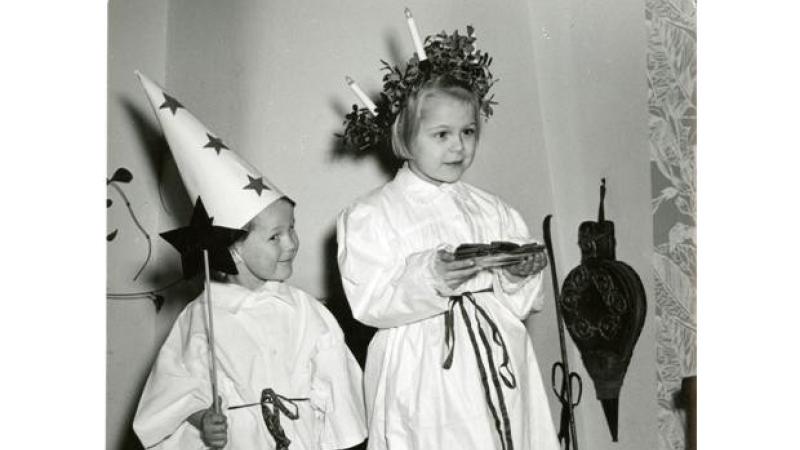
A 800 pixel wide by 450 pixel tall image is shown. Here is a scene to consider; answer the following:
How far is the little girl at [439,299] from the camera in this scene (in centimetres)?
162

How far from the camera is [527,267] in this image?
Answer: 168cm

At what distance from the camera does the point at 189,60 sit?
1.79 metres

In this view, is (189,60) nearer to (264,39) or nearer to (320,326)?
(264,39)

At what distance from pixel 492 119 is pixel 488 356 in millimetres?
510

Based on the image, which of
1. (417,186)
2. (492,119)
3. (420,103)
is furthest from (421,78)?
(492,119)

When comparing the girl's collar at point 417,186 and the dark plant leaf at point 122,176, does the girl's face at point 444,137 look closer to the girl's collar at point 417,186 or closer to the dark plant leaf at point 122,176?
the girl's collar at point 417,186

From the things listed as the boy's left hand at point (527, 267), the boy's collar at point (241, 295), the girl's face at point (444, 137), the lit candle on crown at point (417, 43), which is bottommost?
the boy's collar at point (241, 295)

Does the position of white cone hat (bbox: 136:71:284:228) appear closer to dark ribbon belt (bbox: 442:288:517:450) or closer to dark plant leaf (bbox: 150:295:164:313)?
dark plant leaf (bbox: 150:295:164:313)

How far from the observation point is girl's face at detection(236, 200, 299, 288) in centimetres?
167

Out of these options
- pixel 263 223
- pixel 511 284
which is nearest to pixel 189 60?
pixel 263 223

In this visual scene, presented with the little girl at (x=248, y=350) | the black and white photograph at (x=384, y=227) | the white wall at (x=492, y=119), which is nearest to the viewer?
the black and white photograph at (x=384, y=227)

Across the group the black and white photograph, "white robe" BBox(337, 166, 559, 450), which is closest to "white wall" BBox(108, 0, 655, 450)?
the black and white photograph

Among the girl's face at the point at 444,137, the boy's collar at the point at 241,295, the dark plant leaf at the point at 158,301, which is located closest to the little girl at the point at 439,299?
the girl's face at the point at 444,137
